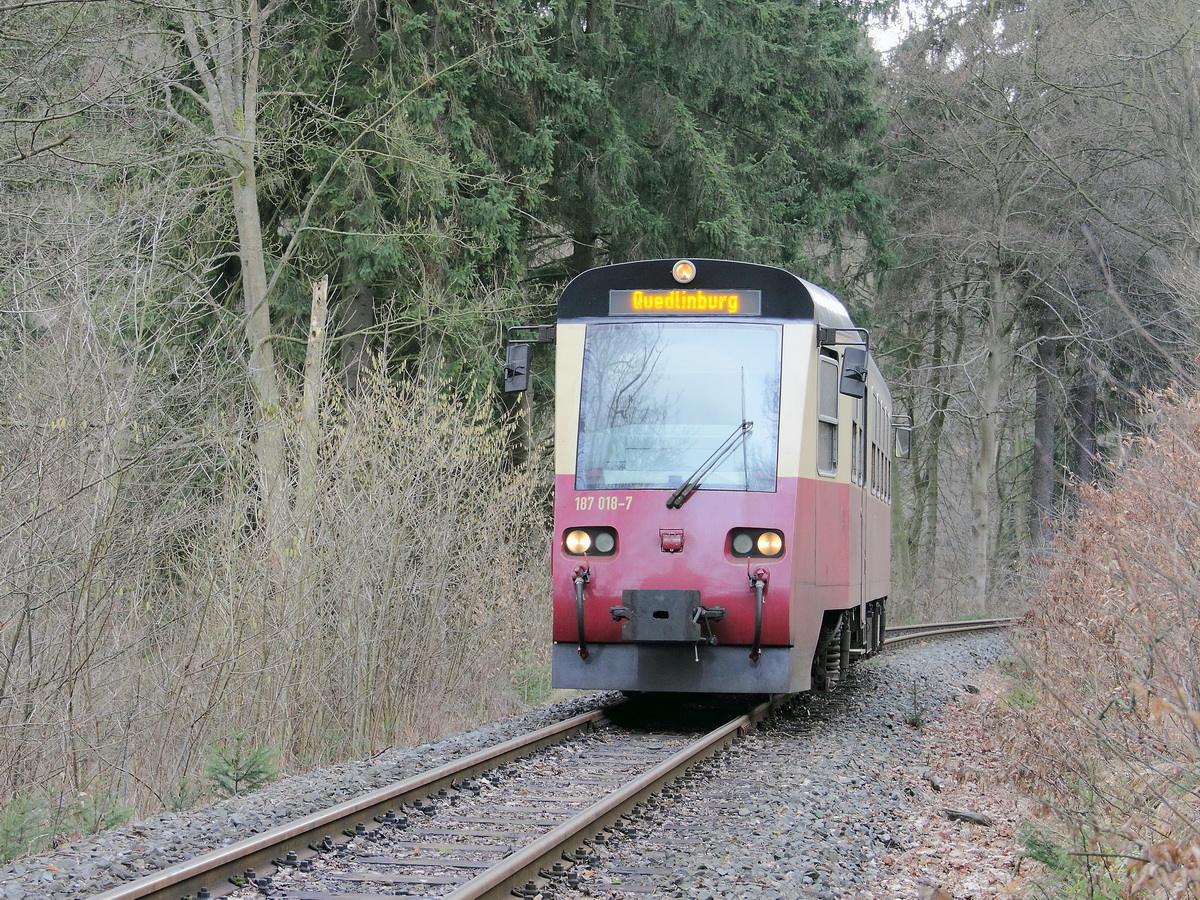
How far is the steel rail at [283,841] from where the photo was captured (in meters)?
4.94

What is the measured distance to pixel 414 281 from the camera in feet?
57.4

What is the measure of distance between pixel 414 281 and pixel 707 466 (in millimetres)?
8818

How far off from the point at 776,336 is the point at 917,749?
3.40 meters

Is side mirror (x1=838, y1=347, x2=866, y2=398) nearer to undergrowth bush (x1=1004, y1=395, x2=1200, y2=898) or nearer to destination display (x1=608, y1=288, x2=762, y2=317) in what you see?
destination display (x1=608, y1=288, x2=762, y2=317)

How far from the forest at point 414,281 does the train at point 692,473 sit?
169 centimetres

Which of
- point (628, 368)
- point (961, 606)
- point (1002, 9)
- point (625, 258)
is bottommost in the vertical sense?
point (961, 606)

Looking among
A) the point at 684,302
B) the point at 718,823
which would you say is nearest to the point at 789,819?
the point at 718,823

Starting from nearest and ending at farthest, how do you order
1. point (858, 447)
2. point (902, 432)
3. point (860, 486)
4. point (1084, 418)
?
point (858, 447) → point (860, 486) → point (902, 432) → point (1084, 418)

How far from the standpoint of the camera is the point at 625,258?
65.5 feet

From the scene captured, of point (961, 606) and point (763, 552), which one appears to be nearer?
point (763, 552)

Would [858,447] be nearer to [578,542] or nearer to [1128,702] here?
[578,542]

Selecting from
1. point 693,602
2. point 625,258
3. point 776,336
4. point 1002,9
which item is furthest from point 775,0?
point 693,602

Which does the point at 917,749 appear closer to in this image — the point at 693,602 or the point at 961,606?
the point at 693,602

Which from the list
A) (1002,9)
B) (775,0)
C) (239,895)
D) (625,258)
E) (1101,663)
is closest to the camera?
(239,895)
